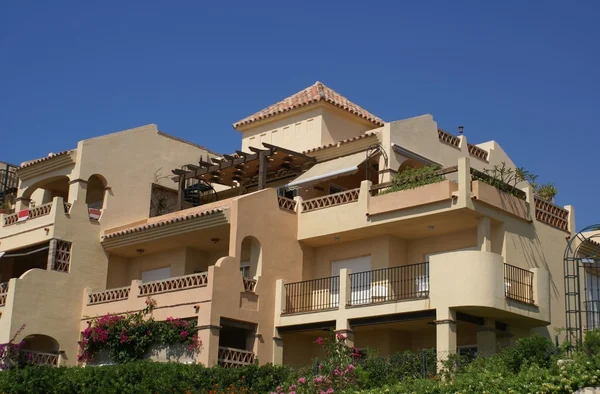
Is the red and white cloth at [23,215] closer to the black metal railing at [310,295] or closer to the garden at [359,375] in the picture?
the garden at [359,375]

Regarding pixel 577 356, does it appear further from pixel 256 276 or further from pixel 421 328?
pixel 256 276

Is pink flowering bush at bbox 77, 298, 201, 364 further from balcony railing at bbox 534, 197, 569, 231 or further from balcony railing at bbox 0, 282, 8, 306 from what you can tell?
balcony railing at bbox 534, 197, 569, 231

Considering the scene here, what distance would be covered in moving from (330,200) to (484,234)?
577 cm

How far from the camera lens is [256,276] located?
31.2 metres

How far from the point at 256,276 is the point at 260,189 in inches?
128

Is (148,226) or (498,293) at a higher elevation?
(148,226)

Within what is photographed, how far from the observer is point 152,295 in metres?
31.9

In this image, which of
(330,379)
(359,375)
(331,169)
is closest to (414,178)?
(331,169)

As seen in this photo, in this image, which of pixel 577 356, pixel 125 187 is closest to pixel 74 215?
pixel 125 187

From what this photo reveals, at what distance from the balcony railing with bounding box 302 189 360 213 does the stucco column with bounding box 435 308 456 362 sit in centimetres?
586

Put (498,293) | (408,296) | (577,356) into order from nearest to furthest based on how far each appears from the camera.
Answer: (577,356) → (498,293) → (408,296)

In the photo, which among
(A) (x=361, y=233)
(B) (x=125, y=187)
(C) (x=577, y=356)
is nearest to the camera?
(C) (x=577, y=356)

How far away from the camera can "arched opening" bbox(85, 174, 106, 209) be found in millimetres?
38188

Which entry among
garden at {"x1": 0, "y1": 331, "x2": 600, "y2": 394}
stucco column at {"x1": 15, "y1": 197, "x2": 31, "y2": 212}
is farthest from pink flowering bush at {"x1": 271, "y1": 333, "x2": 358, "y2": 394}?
stucco column at {"x1": 15, "y1": 197, "x2": 31, "y2": 212}
